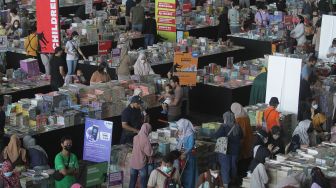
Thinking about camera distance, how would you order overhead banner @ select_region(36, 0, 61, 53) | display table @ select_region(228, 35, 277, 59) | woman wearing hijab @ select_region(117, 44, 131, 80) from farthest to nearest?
1. display table @ select_region(228, 35, 277, 59)
2. overhead banner @ select_region(36, 0, 61, 53)
3. woman wearing hijab @ select_region(117, 44, 131, 80)

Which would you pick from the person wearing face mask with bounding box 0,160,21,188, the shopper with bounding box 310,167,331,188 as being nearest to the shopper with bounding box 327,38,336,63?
the shopper with bounding box 310,167,331,188

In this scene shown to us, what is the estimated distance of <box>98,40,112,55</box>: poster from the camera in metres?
27.4

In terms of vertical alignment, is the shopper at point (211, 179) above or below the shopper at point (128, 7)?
below

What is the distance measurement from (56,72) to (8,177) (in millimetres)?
7482

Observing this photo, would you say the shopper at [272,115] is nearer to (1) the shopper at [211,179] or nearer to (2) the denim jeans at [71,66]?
(1) the shopper at [211,179]

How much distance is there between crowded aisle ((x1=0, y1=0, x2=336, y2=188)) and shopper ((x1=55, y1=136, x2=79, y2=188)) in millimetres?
22

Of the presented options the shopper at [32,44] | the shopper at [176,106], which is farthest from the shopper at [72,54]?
the shopper at [176,106]

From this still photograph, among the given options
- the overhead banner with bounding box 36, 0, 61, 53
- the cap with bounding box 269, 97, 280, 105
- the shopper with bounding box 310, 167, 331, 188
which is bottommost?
the shopper with bounding box 310, 167, 331, 188

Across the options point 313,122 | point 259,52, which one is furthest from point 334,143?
point 259,52

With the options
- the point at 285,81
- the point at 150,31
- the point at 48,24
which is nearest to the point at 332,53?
the point at 285,81

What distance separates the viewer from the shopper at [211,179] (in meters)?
16.6

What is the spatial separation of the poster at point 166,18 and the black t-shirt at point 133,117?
1134 cm

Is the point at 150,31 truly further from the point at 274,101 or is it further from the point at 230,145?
the point at 230,145

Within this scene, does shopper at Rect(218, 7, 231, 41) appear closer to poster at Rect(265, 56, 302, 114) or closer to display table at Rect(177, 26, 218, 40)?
display table at Rect(177, 26, 218, 40)
